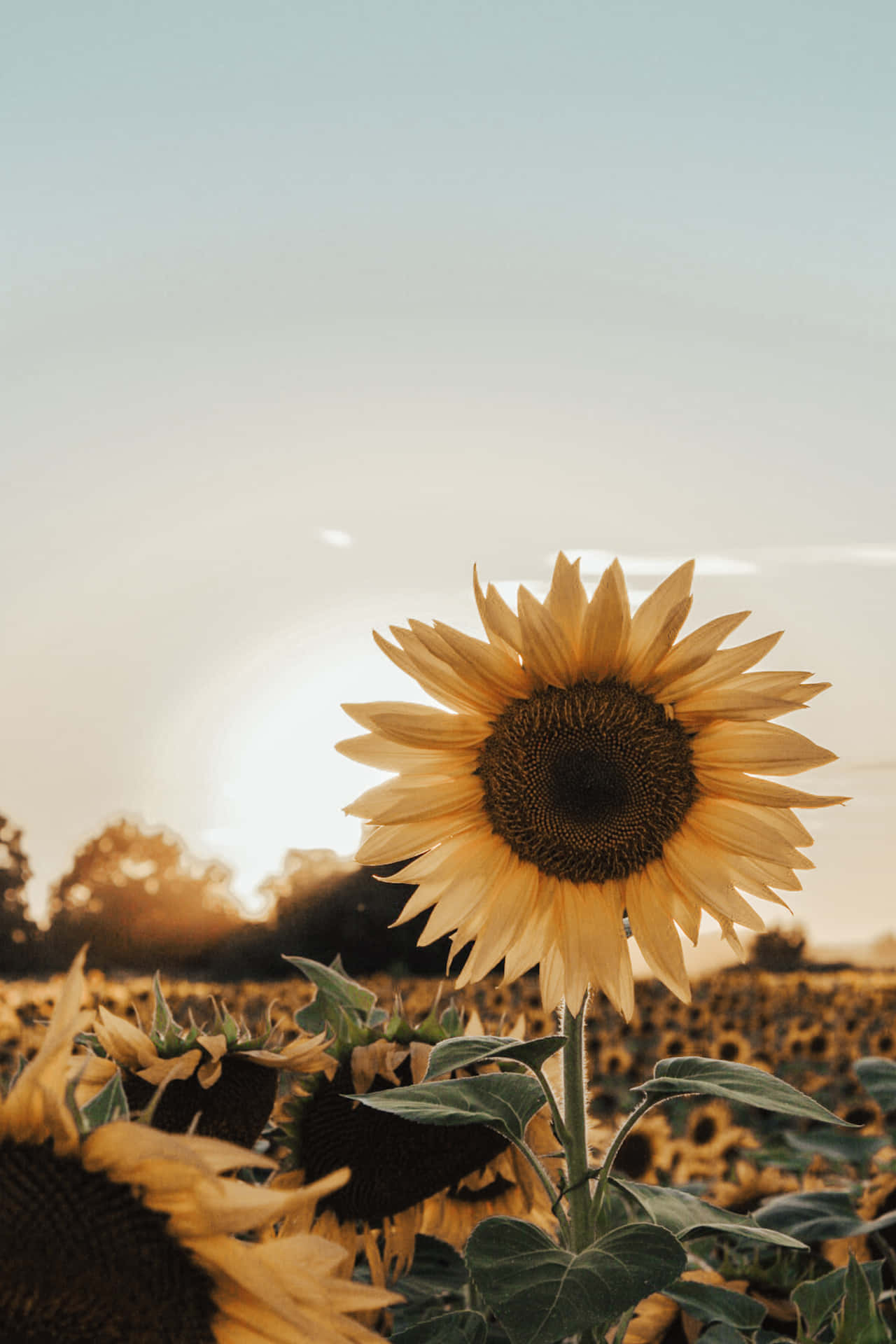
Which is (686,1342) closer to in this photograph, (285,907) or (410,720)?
(410,720)

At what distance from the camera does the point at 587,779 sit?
2123 mm

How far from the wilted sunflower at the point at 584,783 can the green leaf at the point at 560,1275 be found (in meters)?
0.44

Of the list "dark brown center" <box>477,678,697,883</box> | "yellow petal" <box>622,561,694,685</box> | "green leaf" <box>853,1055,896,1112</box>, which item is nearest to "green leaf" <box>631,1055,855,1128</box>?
"dark brown center" <box>477,678,697,883</box>

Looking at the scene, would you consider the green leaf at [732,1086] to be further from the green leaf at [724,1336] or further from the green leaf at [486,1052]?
the green leaf at [724,1336]

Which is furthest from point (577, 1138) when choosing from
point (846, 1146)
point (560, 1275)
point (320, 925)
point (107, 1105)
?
point (320, 925)

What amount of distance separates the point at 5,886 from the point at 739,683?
1147 inches

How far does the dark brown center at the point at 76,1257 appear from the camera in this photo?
1.12 m

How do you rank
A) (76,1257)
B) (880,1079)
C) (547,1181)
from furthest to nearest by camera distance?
(880,1079) → (547,1181) → (76,1257)

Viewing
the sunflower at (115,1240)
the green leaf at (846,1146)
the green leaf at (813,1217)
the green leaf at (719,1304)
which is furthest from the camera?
the green leaf at (846,1146)

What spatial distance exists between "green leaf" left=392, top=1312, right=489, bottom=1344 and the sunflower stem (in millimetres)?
230

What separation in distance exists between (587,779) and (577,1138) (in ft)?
1.98

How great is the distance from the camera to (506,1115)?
1785mm

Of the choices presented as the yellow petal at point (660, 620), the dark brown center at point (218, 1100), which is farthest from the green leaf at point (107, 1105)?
the yellow petal at point (660, 620)

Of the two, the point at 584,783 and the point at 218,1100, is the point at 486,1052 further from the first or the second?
the point at 218,1100
